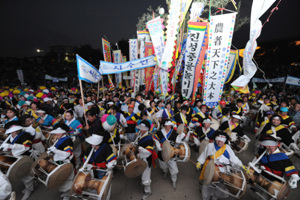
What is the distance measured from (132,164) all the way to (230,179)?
7.46 feet

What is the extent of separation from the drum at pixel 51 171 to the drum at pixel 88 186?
48 centimetres

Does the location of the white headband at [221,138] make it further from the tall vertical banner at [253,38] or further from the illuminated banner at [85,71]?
the illuminated banner at [85,71]

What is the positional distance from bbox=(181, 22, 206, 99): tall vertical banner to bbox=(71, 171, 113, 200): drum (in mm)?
5843

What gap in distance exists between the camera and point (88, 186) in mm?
2799

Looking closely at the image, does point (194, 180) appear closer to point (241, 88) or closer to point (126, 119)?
point (126, 119)

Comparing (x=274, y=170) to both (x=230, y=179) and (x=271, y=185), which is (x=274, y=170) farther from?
(x=230, y=179)

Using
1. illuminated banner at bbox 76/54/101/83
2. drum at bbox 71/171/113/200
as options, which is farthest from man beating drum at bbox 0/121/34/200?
illuminated banner at bbox 76/54/101/83

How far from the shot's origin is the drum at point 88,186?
2730 mm

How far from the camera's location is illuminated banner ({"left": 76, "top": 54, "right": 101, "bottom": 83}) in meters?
5.27

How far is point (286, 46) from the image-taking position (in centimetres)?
1648

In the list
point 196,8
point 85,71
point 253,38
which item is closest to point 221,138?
point 253,38

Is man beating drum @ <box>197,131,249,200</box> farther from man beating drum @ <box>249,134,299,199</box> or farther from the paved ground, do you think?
the paved ground

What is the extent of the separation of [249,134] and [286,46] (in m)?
16.0

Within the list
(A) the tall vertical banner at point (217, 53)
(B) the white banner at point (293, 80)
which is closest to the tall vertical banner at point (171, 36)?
(A) the tall vertical banner at point (217, 53)
